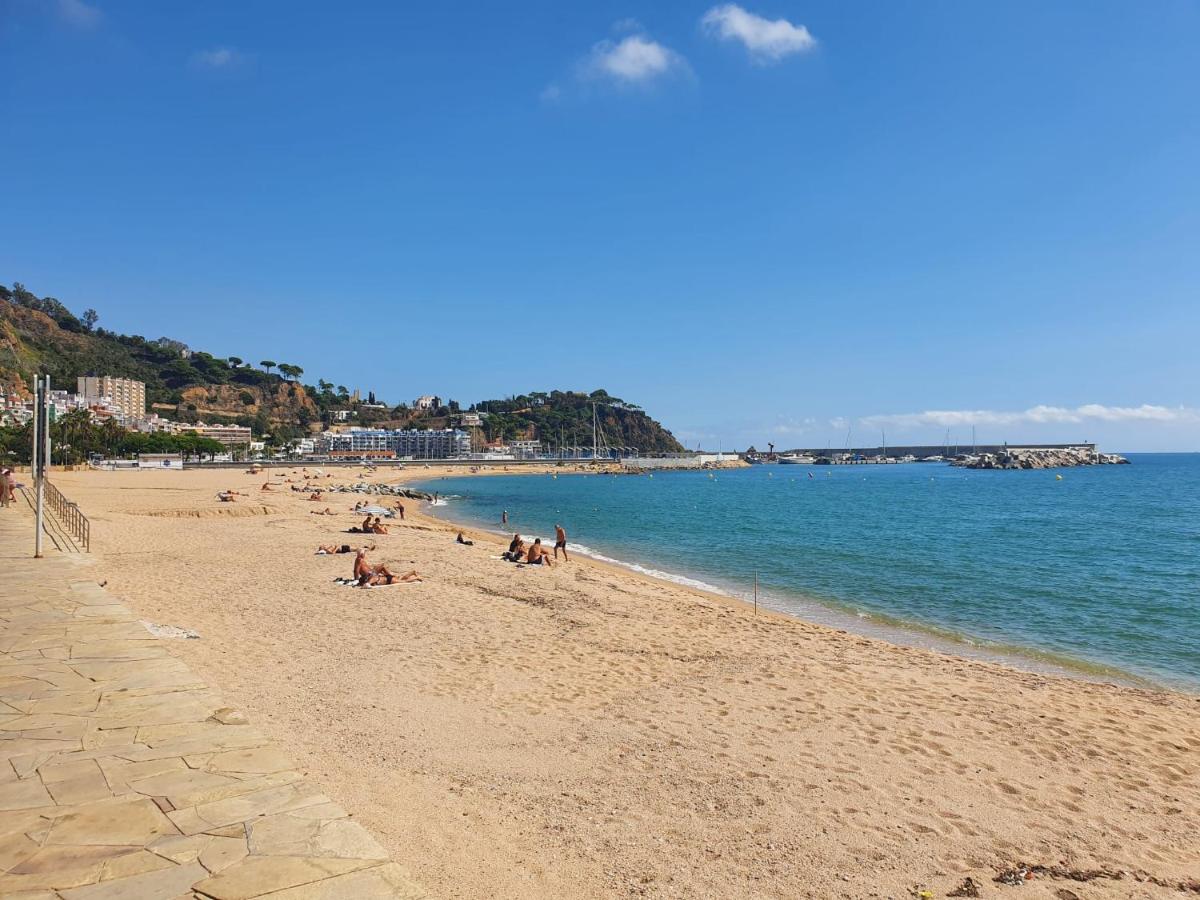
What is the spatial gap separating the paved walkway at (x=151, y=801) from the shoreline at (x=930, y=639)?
40.1 ft

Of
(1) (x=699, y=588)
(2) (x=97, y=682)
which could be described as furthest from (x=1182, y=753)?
(1) (x=699, y=588)

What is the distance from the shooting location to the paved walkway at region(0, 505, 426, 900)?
292 cm

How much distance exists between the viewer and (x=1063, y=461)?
158 meters

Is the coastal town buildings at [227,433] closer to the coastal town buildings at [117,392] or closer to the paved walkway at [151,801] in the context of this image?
the coastal town buildings at [117,392]

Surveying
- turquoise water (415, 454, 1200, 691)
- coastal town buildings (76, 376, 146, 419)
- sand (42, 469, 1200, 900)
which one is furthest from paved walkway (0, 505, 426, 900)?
coastal town buildings (76, 376, 146, 419)

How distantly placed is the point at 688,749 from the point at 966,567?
21.9m

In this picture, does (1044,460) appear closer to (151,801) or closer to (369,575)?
(369,575)

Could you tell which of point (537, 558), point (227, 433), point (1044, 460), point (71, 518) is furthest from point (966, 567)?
point (227, 433)

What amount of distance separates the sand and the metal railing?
402 cm

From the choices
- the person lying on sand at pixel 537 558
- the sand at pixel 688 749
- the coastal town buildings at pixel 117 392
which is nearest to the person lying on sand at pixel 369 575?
the sand at pixel 688 749

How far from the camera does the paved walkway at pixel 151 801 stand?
292cm

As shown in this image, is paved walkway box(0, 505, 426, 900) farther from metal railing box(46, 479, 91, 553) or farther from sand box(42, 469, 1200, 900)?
metal railing box(46, 479, 91, 553)

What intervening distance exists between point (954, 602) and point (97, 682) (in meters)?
19.2

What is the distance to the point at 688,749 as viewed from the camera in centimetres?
671
